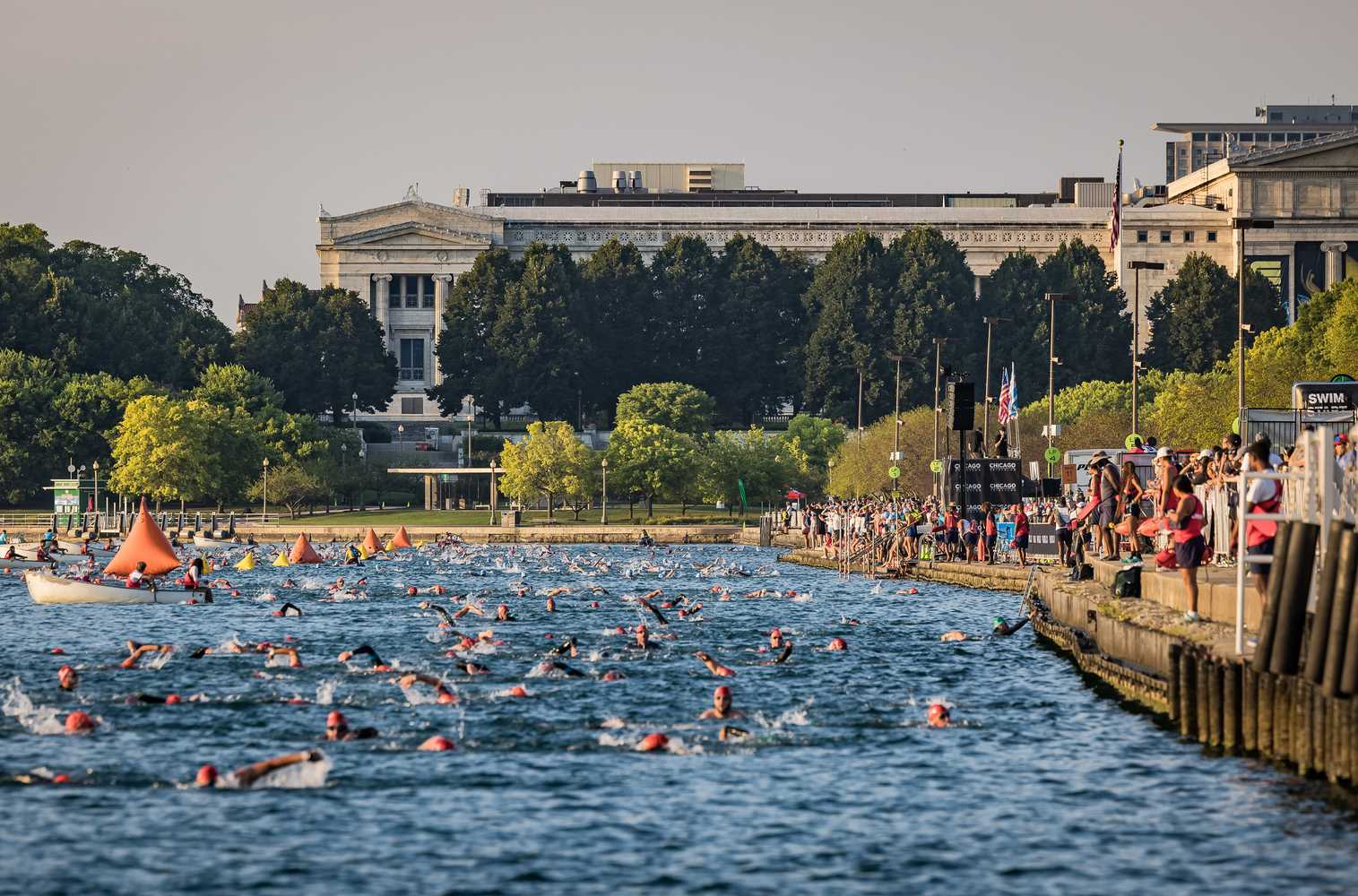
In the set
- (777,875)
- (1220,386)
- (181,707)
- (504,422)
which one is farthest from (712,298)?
(777,875)

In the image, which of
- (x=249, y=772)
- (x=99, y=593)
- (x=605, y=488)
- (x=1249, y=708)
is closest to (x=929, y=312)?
(x=605, y=488)

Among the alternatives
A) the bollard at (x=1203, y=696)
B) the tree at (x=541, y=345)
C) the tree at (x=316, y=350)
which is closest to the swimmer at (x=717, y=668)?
the bollard at (x=1203, y=696)

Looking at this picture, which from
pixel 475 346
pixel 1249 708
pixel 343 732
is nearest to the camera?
pixel 1249 708

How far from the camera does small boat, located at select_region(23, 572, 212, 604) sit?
66812 mm

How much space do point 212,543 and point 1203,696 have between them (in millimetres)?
92292

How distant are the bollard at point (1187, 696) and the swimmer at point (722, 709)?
734cm

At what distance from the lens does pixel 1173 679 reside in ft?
112

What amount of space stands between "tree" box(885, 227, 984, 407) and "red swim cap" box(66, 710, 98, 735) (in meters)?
128

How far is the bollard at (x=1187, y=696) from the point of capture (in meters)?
33.1

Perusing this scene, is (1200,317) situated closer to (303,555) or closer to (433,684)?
(303,555)

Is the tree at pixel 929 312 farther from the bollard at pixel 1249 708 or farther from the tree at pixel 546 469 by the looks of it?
the bollard at pixel 1249 708

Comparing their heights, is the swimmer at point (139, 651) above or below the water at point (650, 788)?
above

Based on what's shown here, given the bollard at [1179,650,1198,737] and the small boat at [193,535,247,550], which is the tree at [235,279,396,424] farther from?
the bollard at [1179,650,1198,737]

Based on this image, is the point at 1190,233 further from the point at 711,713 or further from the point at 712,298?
the point at 711,713
